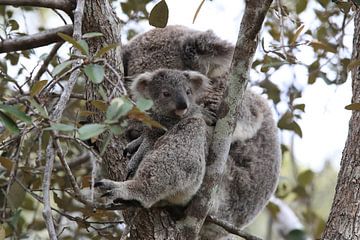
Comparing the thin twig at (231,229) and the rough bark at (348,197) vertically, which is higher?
the rough bark at (348,197)

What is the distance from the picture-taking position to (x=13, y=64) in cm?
535

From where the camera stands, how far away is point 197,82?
15.1 ft

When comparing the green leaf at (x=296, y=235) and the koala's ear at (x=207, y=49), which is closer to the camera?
the green leaf at (x=296, y=235)

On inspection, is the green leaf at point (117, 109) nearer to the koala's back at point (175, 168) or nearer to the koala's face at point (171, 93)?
the koala's back at point (175, 168)

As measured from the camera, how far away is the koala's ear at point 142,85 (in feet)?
15.1

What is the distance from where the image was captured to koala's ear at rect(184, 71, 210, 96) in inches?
180

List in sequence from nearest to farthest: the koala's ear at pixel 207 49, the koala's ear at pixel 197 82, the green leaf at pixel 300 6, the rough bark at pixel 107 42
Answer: the rough bark at pixel 107 42, the koala's ear at pixel 197 82, the koala's ear at pixel 207 49, the green leaf at pixel 300 6

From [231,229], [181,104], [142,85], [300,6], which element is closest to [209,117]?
[181,104]

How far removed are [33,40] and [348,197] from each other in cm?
228

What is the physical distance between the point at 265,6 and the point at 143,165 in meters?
1.13

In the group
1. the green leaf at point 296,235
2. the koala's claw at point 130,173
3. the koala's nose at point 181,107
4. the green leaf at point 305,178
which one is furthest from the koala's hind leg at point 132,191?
the green leaf at point 305,178

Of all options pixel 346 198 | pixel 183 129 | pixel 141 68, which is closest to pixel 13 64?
pixel 141 68

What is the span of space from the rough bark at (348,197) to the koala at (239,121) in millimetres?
987

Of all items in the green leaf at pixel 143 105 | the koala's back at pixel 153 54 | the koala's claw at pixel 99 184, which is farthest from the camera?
the koala's back at pixel 153 54
